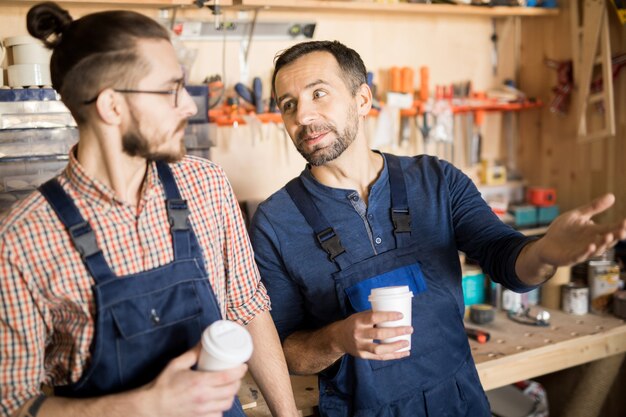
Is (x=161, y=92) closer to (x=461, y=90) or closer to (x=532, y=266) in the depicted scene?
(x=532, y=266)

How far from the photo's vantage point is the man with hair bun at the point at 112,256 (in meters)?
1.23

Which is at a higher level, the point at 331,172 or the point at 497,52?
the point at 497,52

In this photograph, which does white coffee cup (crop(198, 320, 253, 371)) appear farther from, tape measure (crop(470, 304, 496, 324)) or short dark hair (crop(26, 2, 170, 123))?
tape measure (crop(470, 304, 496, 324))

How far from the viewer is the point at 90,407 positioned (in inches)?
48.8

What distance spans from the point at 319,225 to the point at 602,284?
5.19 ft

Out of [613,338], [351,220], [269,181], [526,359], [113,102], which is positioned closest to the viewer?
[113,102]

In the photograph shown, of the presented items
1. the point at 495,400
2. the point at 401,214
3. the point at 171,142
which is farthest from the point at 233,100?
the point at 495,400

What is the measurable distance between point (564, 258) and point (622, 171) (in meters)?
1.81

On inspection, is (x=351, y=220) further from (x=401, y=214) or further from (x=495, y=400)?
(x=495, y=400)

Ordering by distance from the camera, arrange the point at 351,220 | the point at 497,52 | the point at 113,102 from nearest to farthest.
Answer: the point at 113,102
the point at 351,220
the point at 497,52

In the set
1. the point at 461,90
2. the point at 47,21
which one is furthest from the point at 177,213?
the point at 461,90

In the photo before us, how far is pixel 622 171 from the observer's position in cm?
303

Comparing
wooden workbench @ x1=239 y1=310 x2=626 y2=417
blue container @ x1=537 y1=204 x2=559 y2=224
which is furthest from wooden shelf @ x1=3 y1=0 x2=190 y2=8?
blue container @ x1=537 y1=204 x2=559 y2=224

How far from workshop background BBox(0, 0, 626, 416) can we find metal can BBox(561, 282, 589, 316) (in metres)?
0.12
